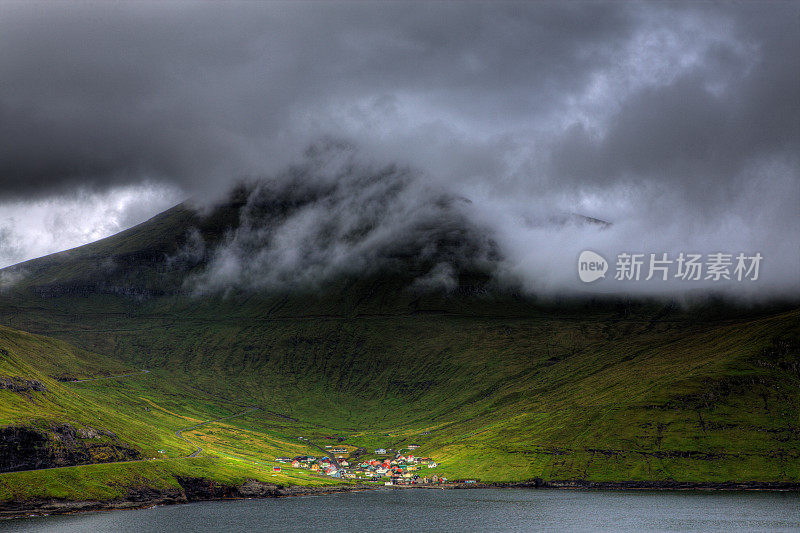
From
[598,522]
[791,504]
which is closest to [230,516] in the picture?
[598,522]

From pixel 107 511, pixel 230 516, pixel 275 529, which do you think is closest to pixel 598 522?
pixel 275 529

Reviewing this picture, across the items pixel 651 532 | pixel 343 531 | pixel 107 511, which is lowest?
pixel 107 511

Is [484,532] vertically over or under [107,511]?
over

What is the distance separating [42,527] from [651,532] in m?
157

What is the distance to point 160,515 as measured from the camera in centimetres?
19325

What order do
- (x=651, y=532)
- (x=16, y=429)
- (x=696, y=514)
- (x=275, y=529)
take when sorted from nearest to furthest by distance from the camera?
(x=651, y=532) < (x=275, y=529) < (x=696, y=514) < (x=16, y=429)

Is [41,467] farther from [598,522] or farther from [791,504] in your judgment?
[791,504]

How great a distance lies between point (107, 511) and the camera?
643 feet

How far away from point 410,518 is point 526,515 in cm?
3566

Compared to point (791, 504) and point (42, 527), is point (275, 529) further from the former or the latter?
point (791, 504)

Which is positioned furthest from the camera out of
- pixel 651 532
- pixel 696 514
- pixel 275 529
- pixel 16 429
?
pixel 16 429

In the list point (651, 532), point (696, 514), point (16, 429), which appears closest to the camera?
point (651, 532)

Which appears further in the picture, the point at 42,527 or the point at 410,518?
the point at 410,518

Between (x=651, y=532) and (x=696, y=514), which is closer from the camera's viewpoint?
(x=651, y=532)
